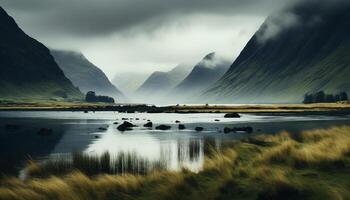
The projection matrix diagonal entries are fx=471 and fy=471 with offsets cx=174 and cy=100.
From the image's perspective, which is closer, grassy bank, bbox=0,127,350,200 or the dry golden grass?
grassy bank, bbox=0,127,350,200

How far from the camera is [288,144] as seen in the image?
3231 cm

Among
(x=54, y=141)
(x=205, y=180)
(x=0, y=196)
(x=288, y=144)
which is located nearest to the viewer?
(x=0, y=196)

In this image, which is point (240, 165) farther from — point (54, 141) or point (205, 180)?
point (54, 141)

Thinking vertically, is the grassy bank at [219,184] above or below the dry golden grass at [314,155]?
below

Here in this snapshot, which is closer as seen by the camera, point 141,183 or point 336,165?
point 141,183

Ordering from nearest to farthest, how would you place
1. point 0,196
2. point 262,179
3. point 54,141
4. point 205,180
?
point 0,196 → point 262,179 → point 205,180 → point 54,141

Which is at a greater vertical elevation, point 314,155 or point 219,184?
point 314,155

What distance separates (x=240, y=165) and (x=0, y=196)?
44.5ft

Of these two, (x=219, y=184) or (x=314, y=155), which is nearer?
(x=219, y=184)

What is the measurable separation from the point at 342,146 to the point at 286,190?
426 inches

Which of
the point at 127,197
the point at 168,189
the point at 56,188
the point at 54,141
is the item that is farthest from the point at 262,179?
the point at 54,141

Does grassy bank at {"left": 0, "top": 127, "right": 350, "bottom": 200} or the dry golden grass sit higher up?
the dry golden grass

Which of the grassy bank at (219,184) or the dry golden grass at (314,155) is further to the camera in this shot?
the dry golden grass at (314,155)

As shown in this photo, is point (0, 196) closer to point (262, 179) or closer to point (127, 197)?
point (127, 197)
